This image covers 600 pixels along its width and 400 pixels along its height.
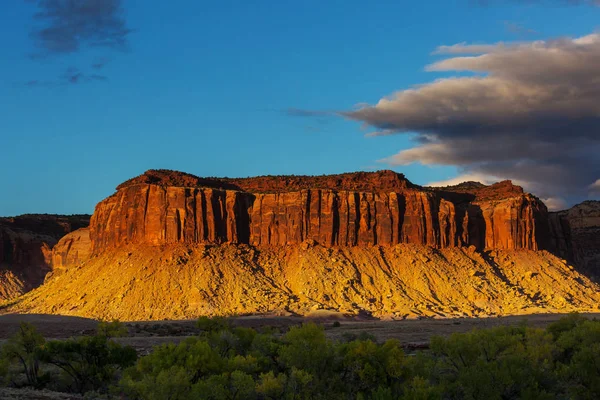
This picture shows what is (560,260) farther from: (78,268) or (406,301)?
(78,268)

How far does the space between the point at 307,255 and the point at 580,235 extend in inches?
2311

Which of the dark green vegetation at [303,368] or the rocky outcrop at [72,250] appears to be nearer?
the dark green vegetation at [303,368]

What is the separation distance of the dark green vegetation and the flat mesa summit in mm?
43465

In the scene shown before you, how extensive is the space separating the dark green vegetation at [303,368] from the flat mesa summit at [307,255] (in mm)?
43465

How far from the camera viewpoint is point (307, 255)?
93375mm

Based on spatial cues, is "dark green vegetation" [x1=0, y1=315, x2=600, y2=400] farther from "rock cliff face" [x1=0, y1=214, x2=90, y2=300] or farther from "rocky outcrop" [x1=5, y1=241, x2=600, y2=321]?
"rock cliff face" [x1=0, y1=214, x2=90, y2=300]

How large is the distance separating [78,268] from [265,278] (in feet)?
76.9

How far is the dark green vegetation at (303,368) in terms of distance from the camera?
2978cm

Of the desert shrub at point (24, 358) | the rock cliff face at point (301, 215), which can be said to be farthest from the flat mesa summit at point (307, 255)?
the desert shrub at point (24, 358)

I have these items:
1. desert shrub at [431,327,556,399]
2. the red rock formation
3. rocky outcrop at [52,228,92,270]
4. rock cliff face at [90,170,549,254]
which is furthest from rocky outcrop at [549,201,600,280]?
desert shrub at [431,327,556,399]

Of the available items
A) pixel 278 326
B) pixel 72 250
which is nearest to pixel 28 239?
pixel 72 250

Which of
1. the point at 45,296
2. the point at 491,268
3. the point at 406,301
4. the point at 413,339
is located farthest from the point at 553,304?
the point at 45,296

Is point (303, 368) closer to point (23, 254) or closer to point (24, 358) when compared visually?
point (24, 358)

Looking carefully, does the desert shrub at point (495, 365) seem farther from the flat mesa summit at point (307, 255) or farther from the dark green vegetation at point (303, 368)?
the flat mesa summit at point (307, 255)
